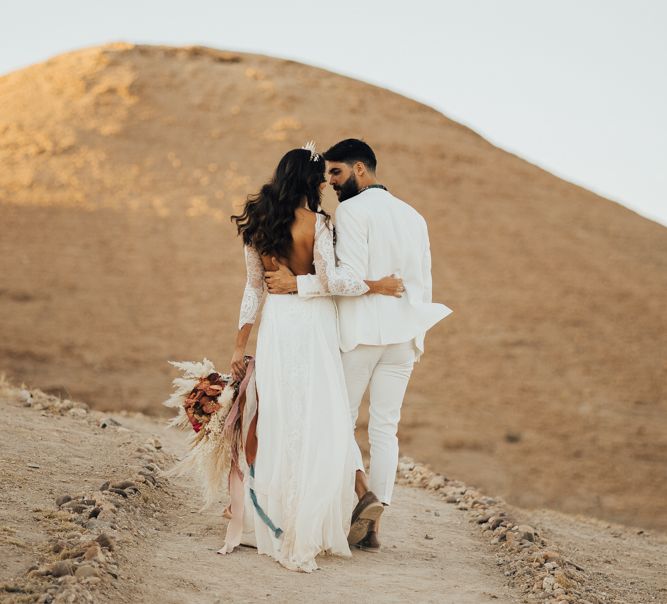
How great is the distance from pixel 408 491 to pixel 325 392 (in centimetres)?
336

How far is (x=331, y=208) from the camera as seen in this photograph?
77.7 feet

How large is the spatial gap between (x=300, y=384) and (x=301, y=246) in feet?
2.24

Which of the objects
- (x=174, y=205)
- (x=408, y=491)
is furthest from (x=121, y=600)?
(x=174, y=205)

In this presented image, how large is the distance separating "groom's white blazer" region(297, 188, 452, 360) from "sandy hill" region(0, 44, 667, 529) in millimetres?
9080

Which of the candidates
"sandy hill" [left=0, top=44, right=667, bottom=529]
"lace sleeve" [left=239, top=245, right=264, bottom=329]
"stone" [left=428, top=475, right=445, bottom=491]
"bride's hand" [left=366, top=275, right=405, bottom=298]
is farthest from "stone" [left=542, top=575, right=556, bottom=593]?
"sandy hill" [left=0, top=44, right=667, bottom=529]

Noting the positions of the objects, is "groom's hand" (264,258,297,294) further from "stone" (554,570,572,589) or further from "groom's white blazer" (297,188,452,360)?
"stone" (554,570,572,589)

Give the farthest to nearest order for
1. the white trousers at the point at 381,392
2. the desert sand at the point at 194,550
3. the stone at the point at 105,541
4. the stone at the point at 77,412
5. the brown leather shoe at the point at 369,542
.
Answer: the stone at the point at 77,412
the brown leather shoe at the point at 369,542
the white trousers at the point at 381,392
the stone at the point at 105,541
the desert sand at the point at 194,550

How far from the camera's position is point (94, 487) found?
17.1ft

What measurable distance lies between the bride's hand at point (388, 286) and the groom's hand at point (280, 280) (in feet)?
1.36

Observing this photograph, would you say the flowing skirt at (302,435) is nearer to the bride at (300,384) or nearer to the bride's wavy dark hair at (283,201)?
the bride at (300,384)

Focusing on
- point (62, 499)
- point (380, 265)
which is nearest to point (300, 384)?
point (380, 265)

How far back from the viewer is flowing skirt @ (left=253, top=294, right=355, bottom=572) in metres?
4.30

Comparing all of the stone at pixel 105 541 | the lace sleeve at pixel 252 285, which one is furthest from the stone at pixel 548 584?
the stone at pixel 105 541

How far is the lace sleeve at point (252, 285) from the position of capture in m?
4.60
